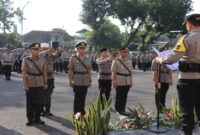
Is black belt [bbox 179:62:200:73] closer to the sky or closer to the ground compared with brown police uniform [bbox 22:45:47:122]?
closer to the sky

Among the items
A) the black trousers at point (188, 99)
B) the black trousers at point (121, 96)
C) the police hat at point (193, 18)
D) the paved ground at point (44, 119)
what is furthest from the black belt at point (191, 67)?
the black trousers at point (121, 96)

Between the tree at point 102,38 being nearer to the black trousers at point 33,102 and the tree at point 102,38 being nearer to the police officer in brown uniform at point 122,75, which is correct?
the police officer in brown uniform at point 122,75

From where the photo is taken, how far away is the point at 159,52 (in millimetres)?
4199

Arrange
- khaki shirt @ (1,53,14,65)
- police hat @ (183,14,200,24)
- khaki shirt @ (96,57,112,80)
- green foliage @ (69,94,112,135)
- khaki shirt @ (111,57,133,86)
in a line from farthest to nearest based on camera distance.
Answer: khaki shirt @ (1,53,14,65) < khaki shirt @ (96,57,112,80) < khaki shirt @ (111,57,133,86) < green foliage @ (69,94,112,135) < police hat @ (183,14,200,24)

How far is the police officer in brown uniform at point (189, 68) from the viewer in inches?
141

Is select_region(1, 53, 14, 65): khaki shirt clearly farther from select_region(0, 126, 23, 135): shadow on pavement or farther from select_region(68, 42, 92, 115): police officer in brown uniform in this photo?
select_region(0, 126, 23, 135): shadow on pavement

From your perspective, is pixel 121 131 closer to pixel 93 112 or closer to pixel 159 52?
pixel 93 112

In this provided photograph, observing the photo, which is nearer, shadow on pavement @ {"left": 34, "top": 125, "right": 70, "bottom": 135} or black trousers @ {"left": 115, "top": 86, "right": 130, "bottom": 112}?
shadow on pavement @ {"left": 34, "top": 125, "right": 70, "bottom": 135}

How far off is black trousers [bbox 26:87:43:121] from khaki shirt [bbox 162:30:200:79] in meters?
3.46

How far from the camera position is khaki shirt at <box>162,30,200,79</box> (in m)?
3.59

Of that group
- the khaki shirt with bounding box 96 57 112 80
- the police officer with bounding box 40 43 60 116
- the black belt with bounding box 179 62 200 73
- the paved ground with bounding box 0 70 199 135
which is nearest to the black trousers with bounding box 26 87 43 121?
the paved ground with bounding box 0 70 199 135

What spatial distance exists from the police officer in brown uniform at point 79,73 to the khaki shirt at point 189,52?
112 inches

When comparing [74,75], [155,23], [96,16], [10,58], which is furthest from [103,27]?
[74,75]

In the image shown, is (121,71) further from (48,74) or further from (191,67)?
(191,67)
